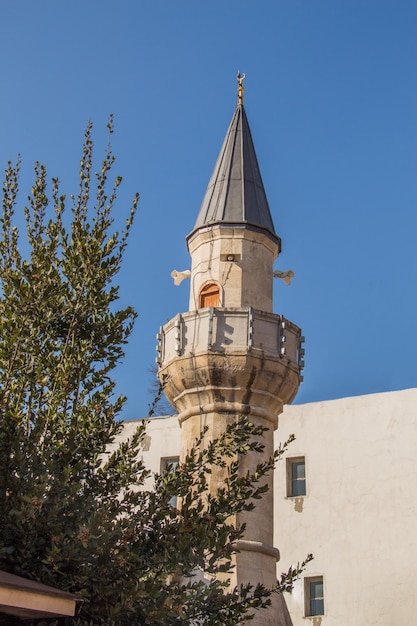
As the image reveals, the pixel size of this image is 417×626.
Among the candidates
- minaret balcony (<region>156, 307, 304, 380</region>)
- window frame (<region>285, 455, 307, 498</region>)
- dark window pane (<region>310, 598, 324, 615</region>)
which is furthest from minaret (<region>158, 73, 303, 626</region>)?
window frame (<region>285, 455, 307, 498</region>)

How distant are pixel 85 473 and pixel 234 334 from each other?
7051mm

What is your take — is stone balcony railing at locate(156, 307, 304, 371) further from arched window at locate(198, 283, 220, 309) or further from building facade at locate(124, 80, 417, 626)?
arched window at locate(198, 283, 220, 309)

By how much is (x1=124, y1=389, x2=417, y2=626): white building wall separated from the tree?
13742 millimetres

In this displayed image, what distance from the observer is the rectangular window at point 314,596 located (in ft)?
70.9

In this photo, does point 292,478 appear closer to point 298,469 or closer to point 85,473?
point 298,469

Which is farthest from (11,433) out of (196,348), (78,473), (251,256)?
(251,256)

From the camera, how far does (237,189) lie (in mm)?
16500

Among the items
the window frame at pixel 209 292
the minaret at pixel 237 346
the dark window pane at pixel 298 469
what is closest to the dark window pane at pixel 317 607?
the dark window pane at pixel 298 469

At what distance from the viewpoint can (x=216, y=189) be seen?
659 inches

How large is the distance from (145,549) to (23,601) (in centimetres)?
182

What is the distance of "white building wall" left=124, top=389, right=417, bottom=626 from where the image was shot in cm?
2100

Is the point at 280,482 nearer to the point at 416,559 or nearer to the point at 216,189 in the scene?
the point at 416,559

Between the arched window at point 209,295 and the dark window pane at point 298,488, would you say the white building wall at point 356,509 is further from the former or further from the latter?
the arched window at point 209,295

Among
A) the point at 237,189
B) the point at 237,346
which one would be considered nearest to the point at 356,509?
the point at 237,346
